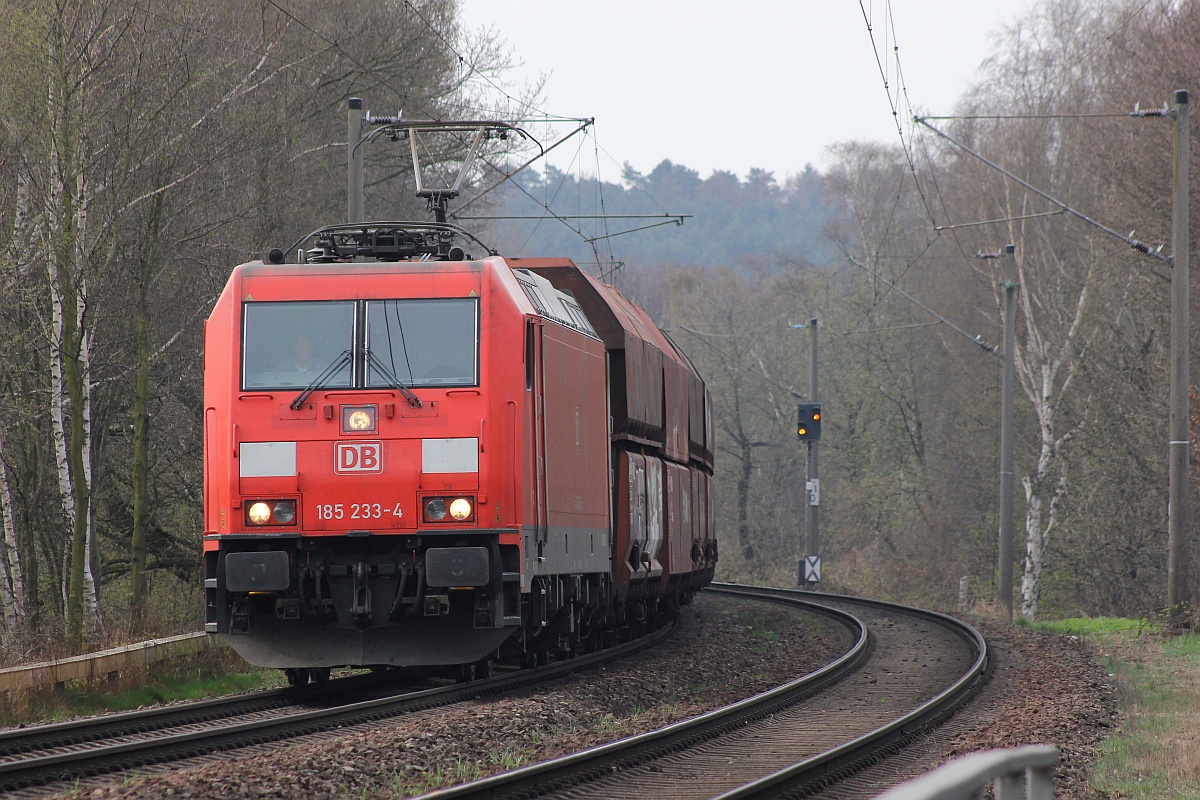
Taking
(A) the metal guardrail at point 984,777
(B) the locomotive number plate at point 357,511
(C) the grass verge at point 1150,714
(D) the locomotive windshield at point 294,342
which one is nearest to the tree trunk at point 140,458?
(D) the locomotive windshield at point 294,342

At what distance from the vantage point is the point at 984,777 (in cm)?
351

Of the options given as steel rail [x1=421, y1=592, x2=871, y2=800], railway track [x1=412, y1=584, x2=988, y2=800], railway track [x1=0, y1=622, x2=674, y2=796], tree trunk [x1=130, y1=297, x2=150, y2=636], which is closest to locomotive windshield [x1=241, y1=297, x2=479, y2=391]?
railway track [x1=0, y1=622, x2=674, y2=796]

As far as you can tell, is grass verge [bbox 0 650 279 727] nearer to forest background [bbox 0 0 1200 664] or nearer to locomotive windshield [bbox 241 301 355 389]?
forest background [bbox 0 0 1200 664]

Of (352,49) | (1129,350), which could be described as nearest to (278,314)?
(352,49)

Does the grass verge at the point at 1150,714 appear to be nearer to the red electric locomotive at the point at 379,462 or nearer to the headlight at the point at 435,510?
the red electric locomotive at the point at 379,462

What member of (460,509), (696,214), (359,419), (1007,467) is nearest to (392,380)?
(359,419)

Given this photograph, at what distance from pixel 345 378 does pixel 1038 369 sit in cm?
2825

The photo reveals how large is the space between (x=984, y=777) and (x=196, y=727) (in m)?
7.36

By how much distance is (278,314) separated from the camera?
11461 mm

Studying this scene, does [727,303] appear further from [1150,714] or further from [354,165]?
[1150,714]

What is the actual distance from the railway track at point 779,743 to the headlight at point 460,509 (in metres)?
2.43

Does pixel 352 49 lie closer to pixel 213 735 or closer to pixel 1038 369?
pixel 213 735

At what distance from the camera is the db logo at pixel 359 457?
11008mm

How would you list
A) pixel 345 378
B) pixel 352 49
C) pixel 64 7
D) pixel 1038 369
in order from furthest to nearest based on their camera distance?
pixel 1038 369, pixel 352 49, pixel 64 7, pixel 345 378
